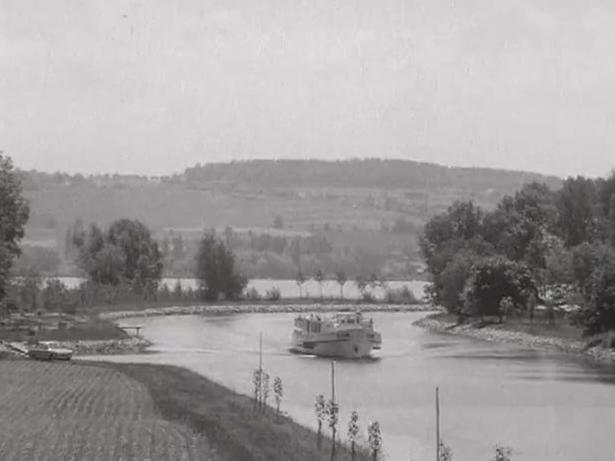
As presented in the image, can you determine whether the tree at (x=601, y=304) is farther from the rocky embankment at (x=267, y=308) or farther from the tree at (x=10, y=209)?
the rocky embankment at (x=267, y=308)

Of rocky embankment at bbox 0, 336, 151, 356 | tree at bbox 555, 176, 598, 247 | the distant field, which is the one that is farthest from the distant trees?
the distant field

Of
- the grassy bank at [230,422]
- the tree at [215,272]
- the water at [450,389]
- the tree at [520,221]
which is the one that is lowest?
the water at [450,389]

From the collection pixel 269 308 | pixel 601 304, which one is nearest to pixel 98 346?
pixel 601 304

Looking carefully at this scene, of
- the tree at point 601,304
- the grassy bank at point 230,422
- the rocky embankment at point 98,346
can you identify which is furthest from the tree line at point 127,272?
the grassy bank at point 230,422

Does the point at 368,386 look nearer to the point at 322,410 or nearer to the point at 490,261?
the point at 322,410

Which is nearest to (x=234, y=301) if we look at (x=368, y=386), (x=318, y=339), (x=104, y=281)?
(x=104, y=281)

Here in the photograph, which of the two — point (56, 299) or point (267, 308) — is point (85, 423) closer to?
point (56, 299)

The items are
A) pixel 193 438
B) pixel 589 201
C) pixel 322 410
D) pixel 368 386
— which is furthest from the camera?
pixel 589 201
